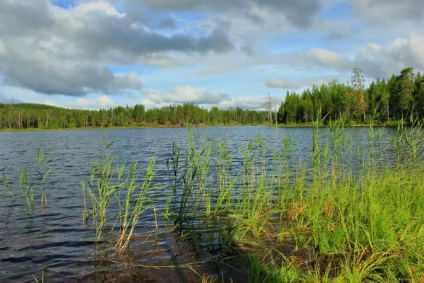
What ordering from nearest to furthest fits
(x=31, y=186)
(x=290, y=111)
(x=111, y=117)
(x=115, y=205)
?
1. (x=115, y=205)
2. (x=31, y=186)
3. (x=290, y=111)
4. (x=111, y=117)

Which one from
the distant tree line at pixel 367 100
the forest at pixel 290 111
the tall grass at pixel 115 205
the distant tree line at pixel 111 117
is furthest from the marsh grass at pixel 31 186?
the distant tree line at pixel 111 117

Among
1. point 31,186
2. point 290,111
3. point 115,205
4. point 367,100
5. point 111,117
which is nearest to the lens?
point 115,205

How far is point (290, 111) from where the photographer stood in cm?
12344

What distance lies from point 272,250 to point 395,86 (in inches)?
3471

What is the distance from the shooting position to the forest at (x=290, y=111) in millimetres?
73688

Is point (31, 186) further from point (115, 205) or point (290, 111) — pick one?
point (290, 111)

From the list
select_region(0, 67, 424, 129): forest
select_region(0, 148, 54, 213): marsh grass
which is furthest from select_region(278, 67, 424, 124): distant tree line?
select_region(0, 148, 54, 213): marsh grass

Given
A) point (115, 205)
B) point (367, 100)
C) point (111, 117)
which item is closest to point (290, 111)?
point (367, 100)

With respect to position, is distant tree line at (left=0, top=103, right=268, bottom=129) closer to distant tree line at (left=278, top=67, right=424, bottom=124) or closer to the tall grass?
distant tree line at (left=278, top=67, right=424, bottom=124)

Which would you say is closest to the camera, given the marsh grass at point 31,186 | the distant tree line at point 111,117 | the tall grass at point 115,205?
the tall grass at point 115,205

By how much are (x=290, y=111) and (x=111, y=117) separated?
99.0 metres

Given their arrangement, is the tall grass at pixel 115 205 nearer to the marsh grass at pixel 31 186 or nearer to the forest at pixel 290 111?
the marsh grass at pixel 31 186

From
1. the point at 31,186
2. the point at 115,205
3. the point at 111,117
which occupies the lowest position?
the point at 115,205

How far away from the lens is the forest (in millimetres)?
73688
